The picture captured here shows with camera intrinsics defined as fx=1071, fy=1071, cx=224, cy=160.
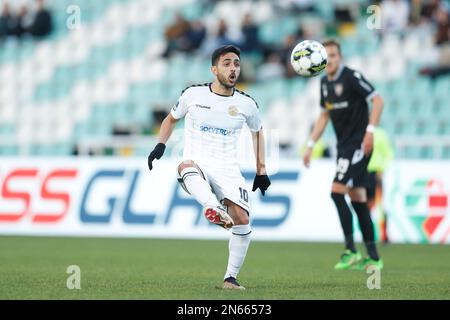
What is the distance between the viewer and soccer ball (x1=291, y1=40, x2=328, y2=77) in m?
10.5

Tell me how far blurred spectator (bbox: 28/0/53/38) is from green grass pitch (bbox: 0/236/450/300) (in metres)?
9.87

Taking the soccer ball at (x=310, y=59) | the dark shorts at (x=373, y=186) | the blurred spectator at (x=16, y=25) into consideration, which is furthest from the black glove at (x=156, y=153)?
the blurred spectator at (x=16, y=25)

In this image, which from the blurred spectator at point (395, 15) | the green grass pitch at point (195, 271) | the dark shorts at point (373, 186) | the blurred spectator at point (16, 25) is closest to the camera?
the green grass pitch at point (195, 271)

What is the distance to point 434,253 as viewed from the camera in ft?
49.2

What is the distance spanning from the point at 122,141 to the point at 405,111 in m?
5.92

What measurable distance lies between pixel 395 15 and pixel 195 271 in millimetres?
12901

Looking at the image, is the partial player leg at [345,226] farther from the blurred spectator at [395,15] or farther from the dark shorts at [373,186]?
the blurred spectator at [395,15]

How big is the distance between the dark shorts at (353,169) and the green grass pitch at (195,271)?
3.32 feet

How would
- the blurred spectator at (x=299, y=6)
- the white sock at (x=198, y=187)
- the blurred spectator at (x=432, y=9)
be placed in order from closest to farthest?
1. the white sock at (x=198, y=187)
2. the blurred spectator at (x=432, y=9)
3. the blurred spectator at (x=299, y=6)

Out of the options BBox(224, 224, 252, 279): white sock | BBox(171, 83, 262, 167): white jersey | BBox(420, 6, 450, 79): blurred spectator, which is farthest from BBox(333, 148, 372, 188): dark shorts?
BBox(420, 6, 450, 79): blurred spectator

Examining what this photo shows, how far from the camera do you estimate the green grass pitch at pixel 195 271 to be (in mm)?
8703

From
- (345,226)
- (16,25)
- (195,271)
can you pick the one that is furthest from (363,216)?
(16,25)

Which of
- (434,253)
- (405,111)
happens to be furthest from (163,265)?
(405,111)

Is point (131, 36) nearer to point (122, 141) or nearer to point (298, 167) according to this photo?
point (122, 141)
